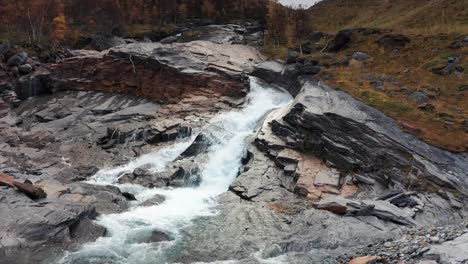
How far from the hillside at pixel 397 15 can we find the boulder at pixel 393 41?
4.25 m

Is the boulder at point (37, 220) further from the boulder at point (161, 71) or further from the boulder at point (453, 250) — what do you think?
the boulder at point (161, 71)

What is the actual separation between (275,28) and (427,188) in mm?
46284

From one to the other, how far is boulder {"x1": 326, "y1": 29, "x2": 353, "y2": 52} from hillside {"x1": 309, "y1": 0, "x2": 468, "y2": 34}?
857cm

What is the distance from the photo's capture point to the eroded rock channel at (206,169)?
→ 72.7 ft

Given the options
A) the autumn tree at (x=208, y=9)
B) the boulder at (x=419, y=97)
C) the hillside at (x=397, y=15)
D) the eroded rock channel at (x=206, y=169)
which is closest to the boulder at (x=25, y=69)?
the eroded rock channel at (x=206, y=169)

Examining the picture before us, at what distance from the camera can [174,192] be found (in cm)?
3095

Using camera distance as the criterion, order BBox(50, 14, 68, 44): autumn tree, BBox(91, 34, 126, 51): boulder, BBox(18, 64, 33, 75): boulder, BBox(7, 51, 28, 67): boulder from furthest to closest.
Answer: BBox(50, 14, 68, 44): autumn tree → BBox(91, 34, 126, 51): boulder → BBox(7, 51, 28, 67): boulder → BBox(18, 64, 33, 75): boulder

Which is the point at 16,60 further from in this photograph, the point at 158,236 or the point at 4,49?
the point at 158,236

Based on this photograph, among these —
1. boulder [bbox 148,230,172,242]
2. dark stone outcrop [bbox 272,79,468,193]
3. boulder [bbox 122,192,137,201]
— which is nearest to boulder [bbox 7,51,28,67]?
boulder [bbox 122,192,137,201]

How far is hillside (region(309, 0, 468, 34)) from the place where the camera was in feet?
202

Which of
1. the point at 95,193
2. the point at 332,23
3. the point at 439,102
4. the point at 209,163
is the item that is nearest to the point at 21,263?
the point at 95,193

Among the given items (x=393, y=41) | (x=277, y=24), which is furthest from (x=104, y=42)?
(x=393, y=41)

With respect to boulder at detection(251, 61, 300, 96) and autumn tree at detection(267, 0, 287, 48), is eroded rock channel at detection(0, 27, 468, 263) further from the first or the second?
autumn tree at detection(267, 0, 287, 48)

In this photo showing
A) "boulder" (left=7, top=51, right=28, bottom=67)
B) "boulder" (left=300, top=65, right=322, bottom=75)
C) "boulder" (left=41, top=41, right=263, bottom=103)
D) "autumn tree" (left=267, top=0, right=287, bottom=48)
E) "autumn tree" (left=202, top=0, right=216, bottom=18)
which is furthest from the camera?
"autumn tree" (left=202, top=0, right=216, bottom=18)
